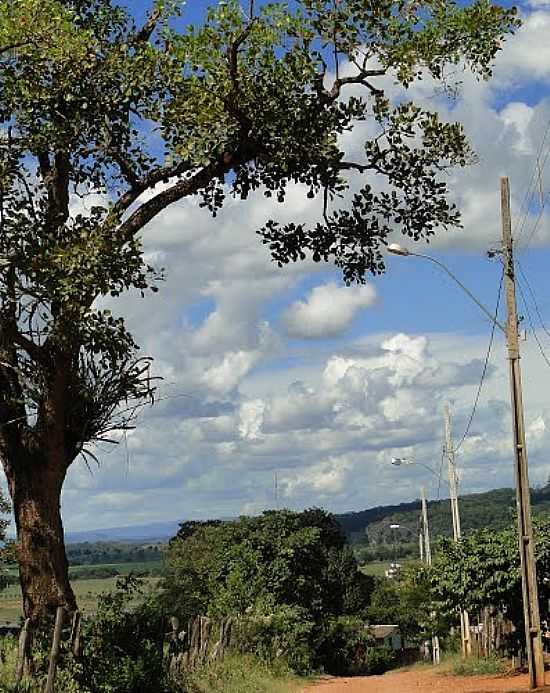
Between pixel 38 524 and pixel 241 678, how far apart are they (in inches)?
476

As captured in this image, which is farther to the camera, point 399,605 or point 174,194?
point 399,605

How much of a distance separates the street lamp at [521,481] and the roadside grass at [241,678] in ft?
19.8

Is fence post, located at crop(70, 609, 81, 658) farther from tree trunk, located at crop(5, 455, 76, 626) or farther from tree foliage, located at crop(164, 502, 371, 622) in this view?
tree foliage, located at crop(164, 502, 371, 622)

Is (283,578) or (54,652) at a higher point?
(54,652)

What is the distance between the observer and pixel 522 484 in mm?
22703

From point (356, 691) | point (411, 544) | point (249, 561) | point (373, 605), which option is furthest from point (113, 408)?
point (411, 544)

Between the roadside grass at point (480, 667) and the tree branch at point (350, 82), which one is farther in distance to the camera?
the roadside grass at point (480, 667)

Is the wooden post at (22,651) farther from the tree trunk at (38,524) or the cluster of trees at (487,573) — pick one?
the cluster of trees at (487,573)

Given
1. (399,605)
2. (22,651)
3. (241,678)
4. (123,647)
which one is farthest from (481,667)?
(399,605)

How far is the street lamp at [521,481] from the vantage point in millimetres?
21984

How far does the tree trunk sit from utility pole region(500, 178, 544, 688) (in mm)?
10204

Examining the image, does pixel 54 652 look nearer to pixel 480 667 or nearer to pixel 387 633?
pixel 480 667

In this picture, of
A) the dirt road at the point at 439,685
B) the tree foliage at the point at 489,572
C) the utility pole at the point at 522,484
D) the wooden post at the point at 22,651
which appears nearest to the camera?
the wooden post at the point at 22,651

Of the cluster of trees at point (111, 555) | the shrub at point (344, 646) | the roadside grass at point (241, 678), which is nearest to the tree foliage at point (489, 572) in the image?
the roadside grass at point (241, 678)
